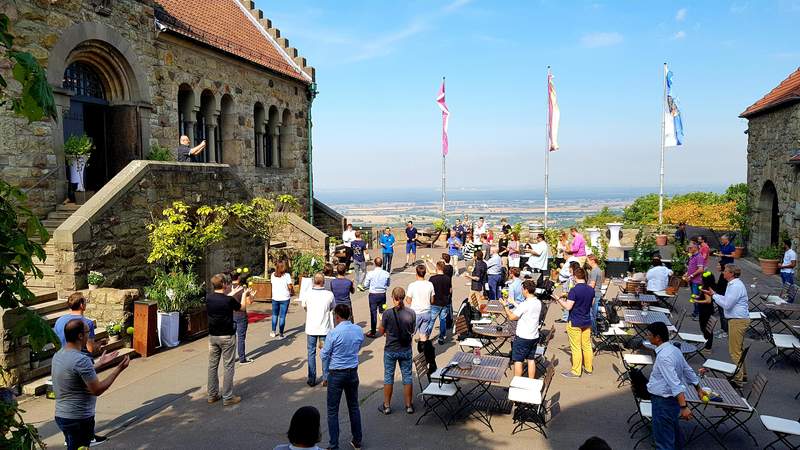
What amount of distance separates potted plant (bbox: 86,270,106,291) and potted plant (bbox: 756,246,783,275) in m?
20.9

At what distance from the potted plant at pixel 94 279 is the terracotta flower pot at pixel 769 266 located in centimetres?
2091

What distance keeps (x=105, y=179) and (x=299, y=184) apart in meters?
10.7

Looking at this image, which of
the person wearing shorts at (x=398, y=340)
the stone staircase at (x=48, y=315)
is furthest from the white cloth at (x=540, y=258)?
the stone staircase at (x=48, y=315)

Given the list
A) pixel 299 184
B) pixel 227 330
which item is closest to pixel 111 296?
pixel 227 330

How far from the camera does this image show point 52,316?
1046 centimetres

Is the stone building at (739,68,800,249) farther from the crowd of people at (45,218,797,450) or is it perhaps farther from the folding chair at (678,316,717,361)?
the folding chair at (678,316,717,361)

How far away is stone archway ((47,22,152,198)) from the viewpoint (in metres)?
13.0

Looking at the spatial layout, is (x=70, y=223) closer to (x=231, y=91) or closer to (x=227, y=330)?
(x=227, y=330)

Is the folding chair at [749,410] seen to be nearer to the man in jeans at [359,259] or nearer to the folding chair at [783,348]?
the folding chair at [783,348]

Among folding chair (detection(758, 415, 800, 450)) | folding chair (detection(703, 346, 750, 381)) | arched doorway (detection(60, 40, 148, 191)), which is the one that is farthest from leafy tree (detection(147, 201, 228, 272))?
folding chair (detection(758, 415, 800, 450))

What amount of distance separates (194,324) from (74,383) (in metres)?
6.66

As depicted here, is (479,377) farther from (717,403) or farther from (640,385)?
(717,403)

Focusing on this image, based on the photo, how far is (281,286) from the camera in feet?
40.5

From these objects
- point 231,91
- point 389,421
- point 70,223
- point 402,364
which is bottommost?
point 389,421
